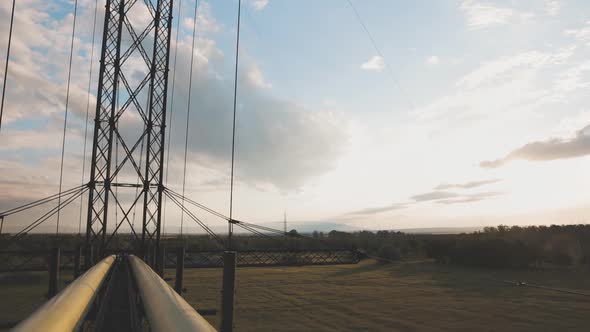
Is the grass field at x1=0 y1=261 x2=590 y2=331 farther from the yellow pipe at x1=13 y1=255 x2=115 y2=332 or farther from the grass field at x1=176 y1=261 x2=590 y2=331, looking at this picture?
the yellow pipe at x1=13 y1=255 x2=115 y2=332

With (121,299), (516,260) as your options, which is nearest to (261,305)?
(121,299)

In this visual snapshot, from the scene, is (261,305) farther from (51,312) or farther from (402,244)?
(402,244)

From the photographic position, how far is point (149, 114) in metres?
17.8

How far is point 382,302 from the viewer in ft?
49.1

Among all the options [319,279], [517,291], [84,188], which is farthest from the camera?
[319,279]

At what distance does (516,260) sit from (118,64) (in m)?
32.8

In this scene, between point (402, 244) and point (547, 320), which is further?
point (402, 244)

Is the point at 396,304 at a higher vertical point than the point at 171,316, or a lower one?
lower

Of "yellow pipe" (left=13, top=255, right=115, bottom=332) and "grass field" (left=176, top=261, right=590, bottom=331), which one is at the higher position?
"yellow pipe" (left=13, top=255, right=115, bottom=332)

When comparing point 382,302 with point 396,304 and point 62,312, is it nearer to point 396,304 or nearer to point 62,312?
point 396,304

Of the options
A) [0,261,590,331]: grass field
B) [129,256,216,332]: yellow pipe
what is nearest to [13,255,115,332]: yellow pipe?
[129,256,216,332]: yellow pipe

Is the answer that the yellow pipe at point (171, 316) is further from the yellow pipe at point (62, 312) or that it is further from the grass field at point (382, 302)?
the grass field at point (382, 302)

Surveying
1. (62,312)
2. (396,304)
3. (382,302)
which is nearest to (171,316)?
(62,312)

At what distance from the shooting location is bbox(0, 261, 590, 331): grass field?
11.5 metres
